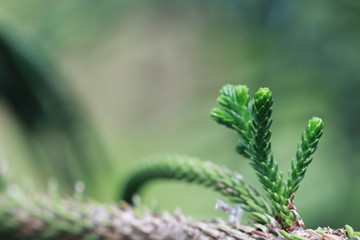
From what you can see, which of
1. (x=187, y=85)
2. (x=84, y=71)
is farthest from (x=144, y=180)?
(x=84, y=71)

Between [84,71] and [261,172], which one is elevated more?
[84,71]

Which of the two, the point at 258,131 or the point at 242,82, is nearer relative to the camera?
the point at 258,131

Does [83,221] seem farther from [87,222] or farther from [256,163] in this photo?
[256,163]

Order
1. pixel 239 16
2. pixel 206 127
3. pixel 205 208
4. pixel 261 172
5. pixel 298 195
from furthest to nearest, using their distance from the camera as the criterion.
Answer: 1. pixel 205 208
2. pixel 206 127
3. pixel 298 195
4. pixel 239 16
5. pixel 261 172

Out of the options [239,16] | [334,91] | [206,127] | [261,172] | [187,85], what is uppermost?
[187,85]

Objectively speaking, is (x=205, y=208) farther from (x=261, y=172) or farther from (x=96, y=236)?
(x=261, y=172)

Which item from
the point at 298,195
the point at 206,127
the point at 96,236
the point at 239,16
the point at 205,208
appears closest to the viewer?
the point at 96,236

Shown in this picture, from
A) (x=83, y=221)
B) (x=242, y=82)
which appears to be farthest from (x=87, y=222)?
(x=242, y=82)

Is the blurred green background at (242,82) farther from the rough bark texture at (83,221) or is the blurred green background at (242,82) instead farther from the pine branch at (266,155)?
the pine branch at (266,155)
